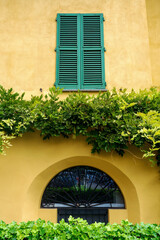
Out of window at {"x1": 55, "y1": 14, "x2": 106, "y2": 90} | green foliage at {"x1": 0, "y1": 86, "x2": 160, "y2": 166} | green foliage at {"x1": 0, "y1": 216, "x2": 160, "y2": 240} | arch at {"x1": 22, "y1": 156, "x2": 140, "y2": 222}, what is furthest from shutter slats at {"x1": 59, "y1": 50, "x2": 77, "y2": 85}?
green foliage at {"x1": 0, "y1": 216, "x2": 160, "y2": 240}

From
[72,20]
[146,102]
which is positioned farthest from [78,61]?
[146,102]

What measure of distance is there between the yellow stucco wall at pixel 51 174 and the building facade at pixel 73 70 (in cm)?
2

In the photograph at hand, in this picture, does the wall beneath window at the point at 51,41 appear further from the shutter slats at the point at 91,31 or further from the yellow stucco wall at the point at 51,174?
the yellow stucco wall at the point at 51,174

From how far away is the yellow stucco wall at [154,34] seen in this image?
5399 mm

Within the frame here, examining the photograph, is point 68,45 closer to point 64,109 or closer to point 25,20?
point 25,20

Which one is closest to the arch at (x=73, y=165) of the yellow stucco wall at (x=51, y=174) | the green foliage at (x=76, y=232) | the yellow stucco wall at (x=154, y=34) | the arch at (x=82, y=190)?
the yellow stucco wall at (x=51, y=174)

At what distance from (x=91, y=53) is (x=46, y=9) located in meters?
1.55

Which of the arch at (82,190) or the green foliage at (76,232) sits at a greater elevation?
the arch at (82,190)

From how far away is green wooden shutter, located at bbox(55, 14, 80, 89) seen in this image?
5.09 m

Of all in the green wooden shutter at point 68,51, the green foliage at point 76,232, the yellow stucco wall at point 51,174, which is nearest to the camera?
the green foliage at point 76,232

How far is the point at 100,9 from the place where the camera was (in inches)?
222

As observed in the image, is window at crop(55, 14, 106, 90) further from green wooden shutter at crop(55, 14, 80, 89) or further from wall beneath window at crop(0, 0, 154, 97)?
wall beneath window at crop(0, 0, 154, 97)

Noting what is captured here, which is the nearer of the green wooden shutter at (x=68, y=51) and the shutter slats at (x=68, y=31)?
the green wooden shutter at (x=68, y=51)

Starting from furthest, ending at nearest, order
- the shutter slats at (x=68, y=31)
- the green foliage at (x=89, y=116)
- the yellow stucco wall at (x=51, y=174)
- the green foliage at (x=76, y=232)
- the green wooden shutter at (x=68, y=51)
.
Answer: the shutter slats at (x=68, y=31) < the green wooden shutter at (x=68, y=51) < the yellow stucco wall at (x=51, y=174) < the green foliage at (x=89, y=116) < the green foliage at (x=76, y=232)
